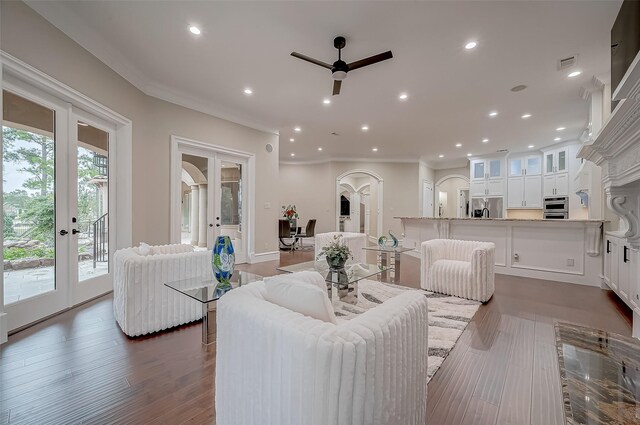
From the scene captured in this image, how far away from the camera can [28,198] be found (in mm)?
2709

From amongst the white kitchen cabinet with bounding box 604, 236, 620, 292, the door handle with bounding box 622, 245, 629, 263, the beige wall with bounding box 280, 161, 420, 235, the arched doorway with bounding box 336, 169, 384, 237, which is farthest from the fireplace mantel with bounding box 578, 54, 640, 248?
the arched doorway with bounding box 336, 169, 384, 237

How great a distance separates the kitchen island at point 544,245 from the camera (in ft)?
13.9

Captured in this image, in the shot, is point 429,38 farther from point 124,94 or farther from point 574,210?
point 574,210

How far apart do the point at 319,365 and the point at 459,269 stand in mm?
3210

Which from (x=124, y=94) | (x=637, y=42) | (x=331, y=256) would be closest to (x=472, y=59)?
(x=637, y=42)

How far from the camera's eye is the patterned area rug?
2.24m

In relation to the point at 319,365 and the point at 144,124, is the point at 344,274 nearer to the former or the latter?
the point at 319,365

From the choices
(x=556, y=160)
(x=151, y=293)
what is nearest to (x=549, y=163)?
(x=556, y=160)

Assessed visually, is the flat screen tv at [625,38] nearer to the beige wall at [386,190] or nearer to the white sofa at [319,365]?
the white sofa at [319,365]

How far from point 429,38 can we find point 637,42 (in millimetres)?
1640

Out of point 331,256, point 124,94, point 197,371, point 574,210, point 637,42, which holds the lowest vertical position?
point 197,371

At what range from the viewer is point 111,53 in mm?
3301

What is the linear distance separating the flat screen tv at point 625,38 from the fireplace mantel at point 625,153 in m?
0.33

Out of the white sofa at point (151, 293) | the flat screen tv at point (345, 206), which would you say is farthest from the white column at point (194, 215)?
the flat screen tv at point (345, 206)
